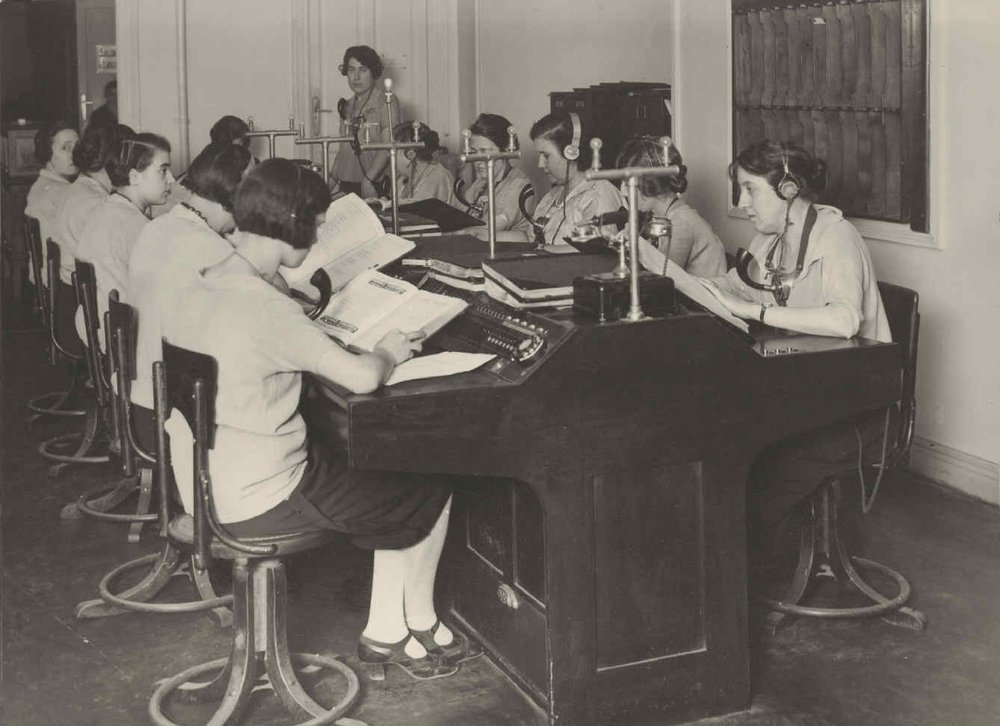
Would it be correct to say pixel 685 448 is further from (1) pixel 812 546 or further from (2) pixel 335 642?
(2) pixel 335 642

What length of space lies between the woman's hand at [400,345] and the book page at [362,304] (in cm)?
18

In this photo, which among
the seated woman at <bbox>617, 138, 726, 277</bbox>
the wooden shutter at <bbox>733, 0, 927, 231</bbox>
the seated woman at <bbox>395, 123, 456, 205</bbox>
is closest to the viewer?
the seated woman at <bbox>617, 138, 726, 277</bbox>

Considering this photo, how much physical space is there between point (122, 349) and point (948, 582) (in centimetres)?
238

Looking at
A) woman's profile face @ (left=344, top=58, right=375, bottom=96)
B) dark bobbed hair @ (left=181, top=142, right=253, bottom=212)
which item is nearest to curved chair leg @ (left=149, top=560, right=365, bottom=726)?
dark bobbed hair @ (left=181, top=142, right=253, bottom=212)

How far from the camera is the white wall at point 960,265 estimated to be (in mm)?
4398

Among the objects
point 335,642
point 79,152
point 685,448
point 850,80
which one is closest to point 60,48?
point 79,152

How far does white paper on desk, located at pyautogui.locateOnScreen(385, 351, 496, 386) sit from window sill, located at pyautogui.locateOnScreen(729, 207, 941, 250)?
7.84 ft

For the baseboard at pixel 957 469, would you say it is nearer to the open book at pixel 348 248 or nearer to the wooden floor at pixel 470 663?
the wooden floor at pixel 470 663

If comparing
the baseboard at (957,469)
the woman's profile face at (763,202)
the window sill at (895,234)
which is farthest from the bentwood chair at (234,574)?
the window sill at (895,234)

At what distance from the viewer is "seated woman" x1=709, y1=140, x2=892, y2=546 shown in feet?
10.6

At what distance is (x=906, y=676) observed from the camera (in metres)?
3.21

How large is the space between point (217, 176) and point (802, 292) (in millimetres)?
1713

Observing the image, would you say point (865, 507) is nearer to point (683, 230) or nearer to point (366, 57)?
point (683, 230)

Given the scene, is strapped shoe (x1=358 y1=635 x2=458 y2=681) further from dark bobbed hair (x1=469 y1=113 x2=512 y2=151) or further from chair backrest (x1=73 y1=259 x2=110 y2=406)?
dark bobbed hair (x1=469 y1=113 x2=512 y2=151)
